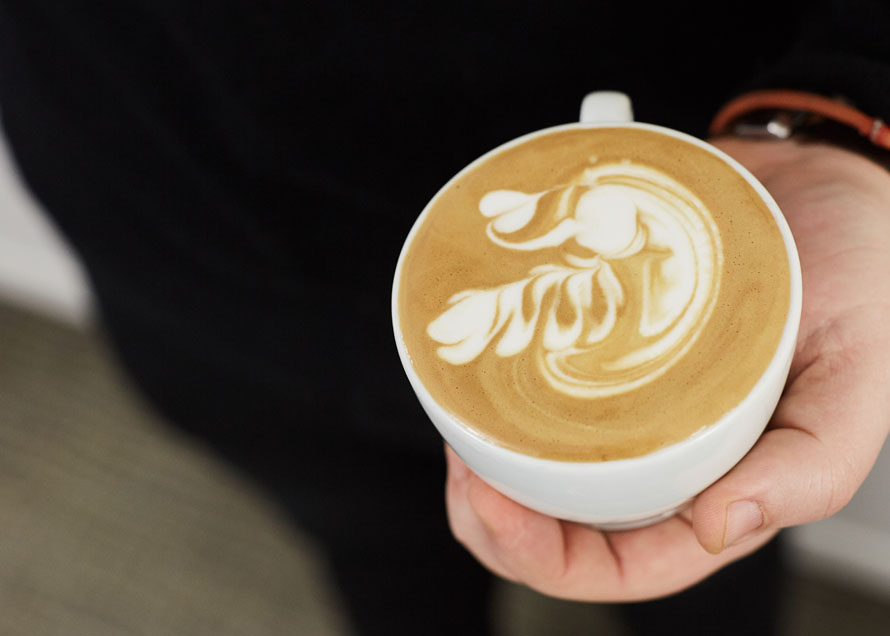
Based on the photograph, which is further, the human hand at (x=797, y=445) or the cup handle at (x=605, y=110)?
the cup handle at (x=605, y=110)

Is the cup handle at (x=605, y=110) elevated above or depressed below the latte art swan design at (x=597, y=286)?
above

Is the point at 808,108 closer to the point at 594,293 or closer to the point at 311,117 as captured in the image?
the point at 594,293

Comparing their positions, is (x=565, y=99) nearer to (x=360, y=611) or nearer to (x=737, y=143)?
(x=737, y=143)

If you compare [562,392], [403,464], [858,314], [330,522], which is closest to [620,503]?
[562,392]

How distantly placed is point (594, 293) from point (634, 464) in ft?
0.48

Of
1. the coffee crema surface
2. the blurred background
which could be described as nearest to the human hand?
the coffee crema surface

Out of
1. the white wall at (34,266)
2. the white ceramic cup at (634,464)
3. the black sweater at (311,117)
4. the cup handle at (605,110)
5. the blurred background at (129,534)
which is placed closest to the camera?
the white ceramic cup at (634,464)

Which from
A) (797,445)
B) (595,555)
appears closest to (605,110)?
(797,445)

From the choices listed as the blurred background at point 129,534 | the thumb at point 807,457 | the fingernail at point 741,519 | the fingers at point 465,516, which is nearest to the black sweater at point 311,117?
the fingers at point 465,516

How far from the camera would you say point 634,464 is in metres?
0.54

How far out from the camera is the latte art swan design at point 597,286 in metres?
0.59

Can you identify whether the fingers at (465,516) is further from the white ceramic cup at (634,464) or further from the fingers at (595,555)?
the white ceramic cup at (634,464)

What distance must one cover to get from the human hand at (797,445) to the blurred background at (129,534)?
A: 0.73 m

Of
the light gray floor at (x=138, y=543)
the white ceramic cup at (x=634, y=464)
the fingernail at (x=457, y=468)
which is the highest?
the white ceramic cup at (x=634, y=464)
